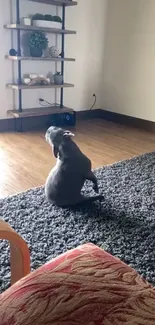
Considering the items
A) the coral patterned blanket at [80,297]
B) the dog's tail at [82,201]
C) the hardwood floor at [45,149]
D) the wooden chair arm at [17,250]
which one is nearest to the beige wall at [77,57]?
the hardwood floor at [45,149]

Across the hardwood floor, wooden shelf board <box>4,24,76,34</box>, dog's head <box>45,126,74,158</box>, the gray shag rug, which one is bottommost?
the gray shag rug

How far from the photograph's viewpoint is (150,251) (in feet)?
4.36

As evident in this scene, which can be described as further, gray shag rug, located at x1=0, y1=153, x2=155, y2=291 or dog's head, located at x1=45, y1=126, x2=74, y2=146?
dog's head, located at x1=45, y1=126, x2=74, y2=146

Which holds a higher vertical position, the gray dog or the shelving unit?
the shelving unit

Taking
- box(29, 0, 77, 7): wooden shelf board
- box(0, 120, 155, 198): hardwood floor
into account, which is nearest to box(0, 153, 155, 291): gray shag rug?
box(0, 120, 155, 198): hardwood floor

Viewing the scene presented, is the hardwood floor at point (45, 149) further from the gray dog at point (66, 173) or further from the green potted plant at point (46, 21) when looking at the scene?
the green potted plant at point (46, 21)

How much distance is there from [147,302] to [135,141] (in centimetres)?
254

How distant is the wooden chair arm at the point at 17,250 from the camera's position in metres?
0.74

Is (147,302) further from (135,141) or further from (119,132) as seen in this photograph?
(119,132)

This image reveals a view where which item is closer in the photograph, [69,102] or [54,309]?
[54,309]

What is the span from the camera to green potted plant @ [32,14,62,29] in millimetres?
3033

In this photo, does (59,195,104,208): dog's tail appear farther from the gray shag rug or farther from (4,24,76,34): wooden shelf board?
(4,24,76,34): wooden shelf board

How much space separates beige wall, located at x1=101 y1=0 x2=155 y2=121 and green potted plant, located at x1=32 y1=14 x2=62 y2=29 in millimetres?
819

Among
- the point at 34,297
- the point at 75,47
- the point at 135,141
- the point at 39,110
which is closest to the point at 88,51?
the point at 75,47
